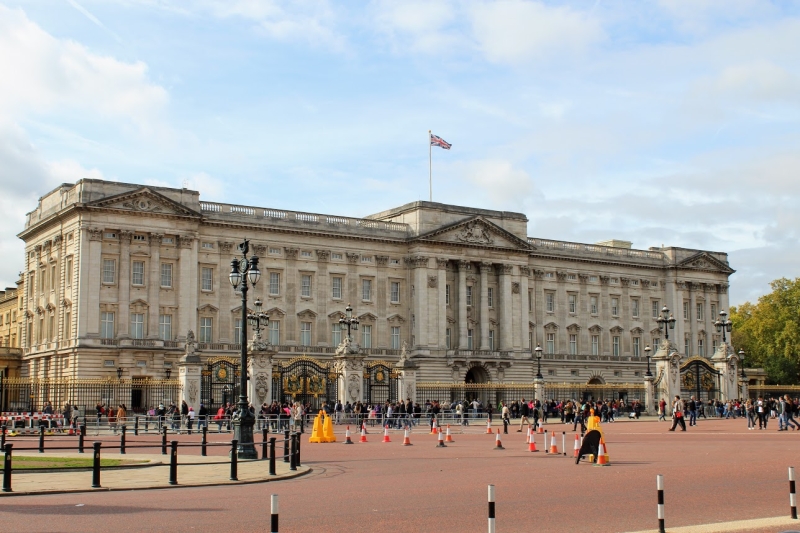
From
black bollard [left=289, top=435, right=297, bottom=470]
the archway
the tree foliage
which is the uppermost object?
the tree foliage

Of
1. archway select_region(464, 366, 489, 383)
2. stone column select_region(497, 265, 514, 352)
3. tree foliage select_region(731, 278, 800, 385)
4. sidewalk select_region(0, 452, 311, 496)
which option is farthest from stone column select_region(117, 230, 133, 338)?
tree foliage select_region(731, 278, 800, 385)

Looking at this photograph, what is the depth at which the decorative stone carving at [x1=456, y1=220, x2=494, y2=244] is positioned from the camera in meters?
84.4

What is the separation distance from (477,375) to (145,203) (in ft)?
106

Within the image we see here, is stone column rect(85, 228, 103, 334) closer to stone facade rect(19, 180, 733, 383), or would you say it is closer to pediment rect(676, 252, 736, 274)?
stone facade rect(19, 180, 733, 383)

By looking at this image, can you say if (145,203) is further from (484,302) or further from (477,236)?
(484,302)

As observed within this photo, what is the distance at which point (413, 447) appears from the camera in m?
35.1

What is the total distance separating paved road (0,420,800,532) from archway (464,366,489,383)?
5606 centimetres

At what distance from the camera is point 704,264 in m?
102

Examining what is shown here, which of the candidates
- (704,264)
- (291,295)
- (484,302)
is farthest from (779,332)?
(291,295)

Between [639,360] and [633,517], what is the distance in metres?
83.8

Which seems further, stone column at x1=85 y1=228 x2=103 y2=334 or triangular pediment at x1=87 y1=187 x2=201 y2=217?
triangular pediment at x1=87 y1=187 x2=201 y2=217

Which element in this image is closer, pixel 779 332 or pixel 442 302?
pixel 442 302

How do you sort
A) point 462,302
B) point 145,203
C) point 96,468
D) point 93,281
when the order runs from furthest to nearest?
point 462,302
point 145,203
point 93,281
point 96,468

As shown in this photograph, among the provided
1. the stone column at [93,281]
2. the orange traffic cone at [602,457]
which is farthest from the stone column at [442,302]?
the orange traffic cone at [602,457]
